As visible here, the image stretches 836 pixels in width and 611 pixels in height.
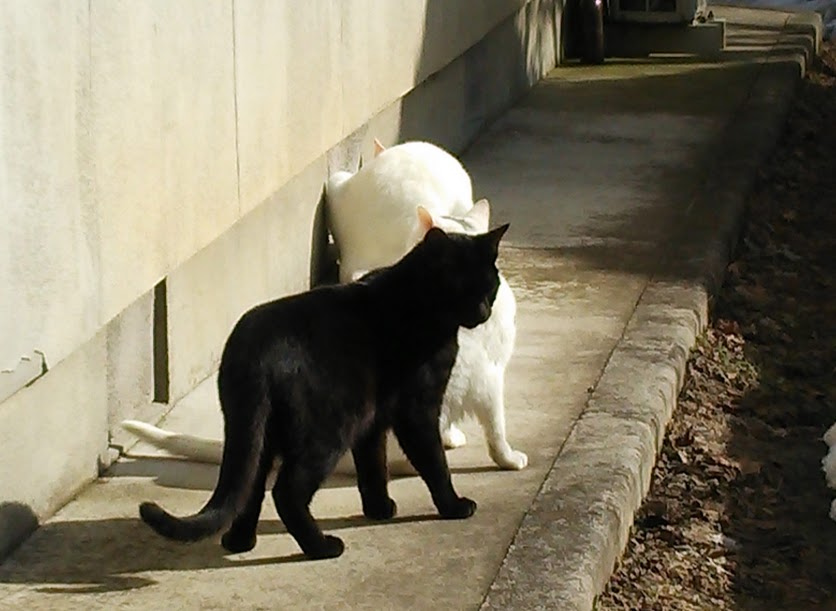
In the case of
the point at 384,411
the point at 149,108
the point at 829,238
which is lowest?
the point at 829,238

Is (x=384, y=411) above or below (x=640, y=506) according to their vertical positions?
above

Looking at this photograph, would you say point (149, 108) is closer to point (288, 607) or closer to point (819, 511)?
point (288, 607)

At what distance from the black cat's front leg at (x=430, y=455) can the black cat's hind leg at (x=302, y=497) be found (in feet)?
1.06

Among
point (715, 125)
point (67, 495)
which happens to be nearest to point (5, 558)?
point (67, 495)

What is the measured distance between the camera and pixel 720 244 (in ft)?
24.1

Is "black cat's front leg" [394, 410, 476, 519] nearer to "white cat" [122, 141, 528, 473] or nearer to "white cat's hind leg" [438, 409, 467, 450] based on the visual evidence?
"white cat" [122, 141, 528, 473]

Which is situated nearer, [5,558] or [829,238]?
[5,558]

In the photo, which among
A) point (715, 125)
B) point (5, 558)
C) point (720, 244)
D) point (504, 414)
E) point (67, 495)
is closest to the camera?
point (5, 558)

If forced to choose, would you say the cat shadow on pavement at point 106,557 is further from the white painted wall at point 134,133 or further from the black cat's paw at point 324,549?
the white painted wall at point 134,133

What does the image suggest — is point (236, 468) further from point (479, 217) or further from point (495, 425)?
point (479, 217)

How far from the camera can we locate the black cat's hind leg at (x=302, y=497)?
3936 mm

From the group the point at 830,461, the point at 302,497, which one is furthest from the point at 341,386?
the point at 830,461

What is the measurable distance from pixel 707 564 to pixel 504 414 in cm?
89

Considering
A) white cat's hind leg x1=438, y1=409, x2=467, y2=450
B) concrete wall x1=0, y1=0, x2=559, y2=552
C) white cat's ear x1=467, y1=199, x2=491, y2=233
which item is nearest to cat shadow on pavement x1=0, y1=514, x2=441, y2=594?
concrete wall x1=0, y1=0, x2=559, y2=552
